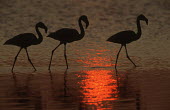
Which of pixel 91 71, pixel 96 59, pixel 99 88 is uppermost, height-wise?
pixel 96 59

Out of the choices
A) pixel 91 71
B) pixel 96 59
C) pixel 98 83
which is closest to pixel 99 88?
pixel 98 83

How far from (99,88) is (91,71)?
128 inches

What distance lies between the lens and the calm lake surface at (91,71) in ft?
32.5

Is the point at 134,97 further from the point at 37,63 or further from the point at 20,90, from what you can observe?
the point at 37,63

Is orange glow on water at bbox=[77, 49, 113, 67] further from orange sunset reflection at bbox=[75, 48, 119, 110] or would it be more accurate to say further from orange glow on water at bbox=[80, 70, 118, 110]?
orange glow on water at bbox=[80, 70, 118, 110]

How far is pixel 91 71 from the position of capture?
580 inches

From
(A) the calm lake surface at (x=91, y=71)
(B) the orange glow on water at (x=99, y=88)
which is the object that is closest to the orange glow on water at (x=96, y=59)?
(A) the calm lake surface at (x=91, y=71)

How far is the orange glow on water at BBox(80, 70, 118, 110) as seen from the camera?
32.3 ft

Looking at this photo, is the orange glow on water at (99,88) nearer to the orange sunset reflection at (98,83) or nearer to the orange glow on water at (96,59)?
the orange sunset reflection at (98,83)

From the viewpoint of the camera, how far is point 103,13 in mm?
34531

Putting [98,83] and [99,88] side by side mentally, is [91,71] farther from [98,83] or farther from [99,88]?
[99,88]

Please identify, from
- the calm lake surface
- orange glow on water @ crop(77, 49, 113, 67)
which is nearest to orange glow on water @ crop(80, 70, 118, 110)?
the calm lake surface

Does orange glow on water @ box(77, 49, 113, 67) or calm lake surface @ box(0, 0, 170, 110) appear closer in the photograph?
calm lake surface @ box(0, 0, 170, 110)

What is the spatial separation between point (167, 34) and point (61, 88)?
1353 centimetres
